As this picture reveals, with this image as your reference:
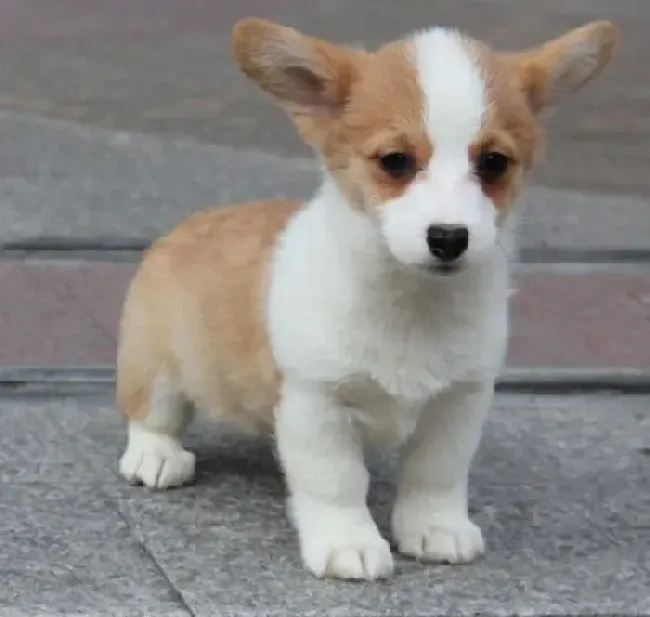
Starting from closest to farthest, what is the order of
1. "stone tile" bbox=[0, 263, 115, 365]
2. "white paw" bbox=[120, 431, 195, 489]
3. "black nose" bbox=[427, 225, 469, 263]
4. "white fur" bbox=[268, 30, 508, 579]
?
"black nose" bbox=[427, 225, 469, 263] < "white fur" bbox=[268, 30, 508, 579] < "white paw" bbox=[120, 431, 195, 489] < "stone tile" bbox=[0, 263, 115, 365]

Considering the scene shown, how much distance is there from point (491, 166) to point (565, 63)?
283 mm

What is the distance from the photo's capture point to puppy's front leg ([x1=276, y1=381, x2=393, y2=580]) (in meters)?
1.99

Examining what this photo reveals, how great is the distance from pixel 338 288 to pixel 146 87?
2371 mm

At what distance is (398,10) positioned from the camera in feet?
13.2

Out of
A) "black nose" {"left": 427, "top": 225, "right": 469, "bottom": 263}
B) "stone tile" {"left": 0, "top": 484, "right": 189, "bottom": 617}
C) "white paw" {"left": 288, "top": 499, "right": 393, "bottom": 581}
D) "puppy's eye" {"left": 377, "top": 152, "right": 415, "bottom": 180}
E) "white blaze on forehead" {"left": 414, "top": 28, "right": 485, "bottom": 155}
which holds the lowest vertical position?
"stone tile" {"left": 0, "top": 484, "right": 189, "bottom": 617}

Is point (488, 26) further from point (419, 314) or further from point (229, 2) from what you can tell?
point (419, 314)

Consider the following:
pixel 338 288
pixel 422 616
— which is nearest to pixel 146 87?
pixel 338 288

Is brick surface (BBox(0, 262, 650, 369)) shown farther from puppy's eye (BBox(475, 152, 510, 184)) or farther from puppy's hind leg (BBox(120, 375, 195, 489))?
puppy's eye (BBox(475, 152, 510, 184))

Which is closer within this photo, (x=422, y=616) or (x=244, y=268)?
(x=422, y=616)

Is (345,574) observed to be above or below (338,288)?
below

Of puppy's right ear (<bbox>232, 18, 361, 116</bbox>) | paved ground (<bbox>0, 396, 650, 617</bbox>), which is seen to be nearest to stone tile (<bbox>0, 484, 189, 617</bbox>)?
paved ground (<bbox>0, 396, 650, 617</bbox>)

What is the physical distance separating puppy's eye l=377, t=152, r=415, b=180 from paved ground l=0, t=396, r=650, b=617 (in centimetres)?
61

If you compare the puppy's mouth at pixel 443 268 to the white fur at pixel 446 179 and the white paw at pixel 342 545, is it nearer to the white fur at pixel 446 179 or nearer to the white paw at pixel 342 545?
the white fur at pixel 446 179

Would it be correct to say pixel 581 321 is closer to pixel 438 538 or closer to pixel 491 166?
pixel 438 538
